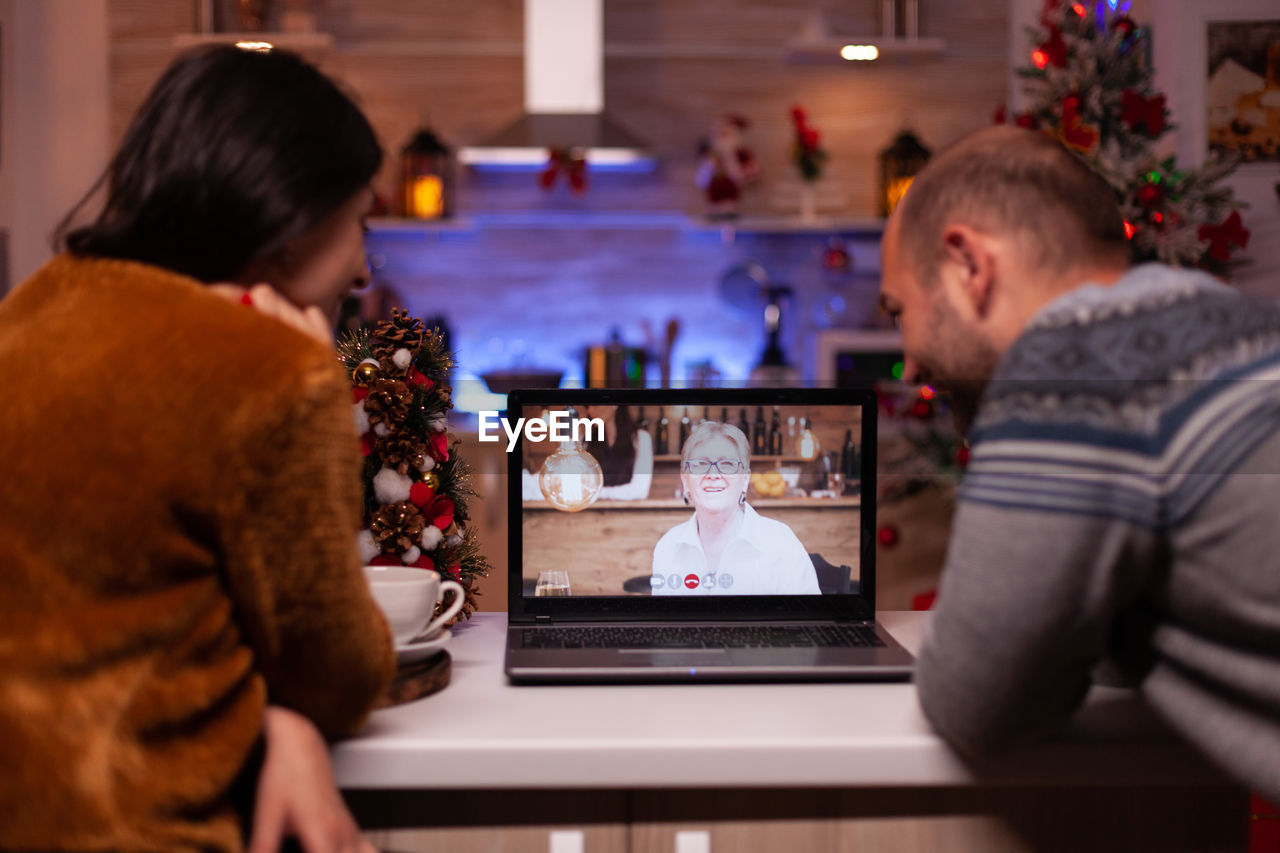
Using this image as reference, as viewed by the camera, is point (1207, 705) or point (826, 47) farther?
point (826, 47)

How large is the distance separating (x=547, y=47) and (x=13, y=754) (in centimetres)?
304

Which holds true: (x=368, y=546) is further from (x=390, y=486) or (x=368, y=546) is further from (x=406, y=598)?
(x=406, y=598)

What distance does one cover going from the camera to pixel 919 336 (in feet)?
3.18

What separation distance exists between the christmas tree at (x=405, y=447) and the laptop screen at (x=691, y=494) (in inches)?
3.2

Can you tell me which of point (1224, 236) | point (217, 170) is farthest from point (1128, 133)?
point (217, 170)

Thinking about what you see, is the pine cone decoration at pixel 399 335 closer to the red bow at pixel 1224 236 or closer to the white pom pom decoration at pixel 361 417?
the white pom pom decoration at pixel 361 417

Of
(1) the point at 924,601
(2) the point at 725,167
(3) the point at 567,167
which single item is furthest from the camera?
(2) the point at 725,167

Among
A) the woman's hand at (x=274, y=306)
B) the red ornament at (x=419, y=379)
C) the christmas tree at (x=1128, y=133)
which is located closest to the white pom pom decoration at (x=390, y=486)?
the red ornament at (x=419, y=379)

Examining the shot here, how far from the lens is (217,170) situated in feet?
2.42

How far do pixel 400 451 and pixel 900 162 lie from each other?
281 centimetres

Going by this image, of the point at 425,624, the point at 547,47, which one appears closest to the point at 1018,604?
the point at 425,624

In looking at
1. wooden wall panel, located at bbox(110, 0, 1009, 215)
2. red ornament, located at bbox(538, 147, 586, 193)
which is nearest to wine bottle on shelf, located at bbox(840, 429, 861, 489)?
red ornament, located at bbox(538, 147, 586, 193)

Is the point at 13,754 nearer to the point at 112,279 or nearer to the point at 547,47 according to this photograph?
the point at 112,279

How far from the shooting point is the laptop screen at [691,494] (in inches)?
44.7
